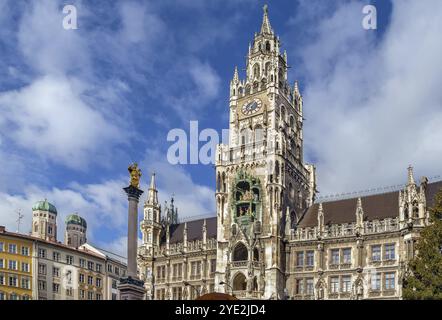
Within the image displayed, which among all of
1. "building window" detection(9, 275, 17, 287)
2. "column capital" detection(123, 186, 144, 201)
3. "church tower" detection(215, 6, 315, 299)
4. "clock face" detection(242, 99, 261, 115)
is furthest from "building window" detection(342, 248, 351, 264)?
"building window" detection(9, 275, 17, 287)

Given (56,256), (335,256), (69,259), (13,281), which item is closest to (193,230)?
(69,259)

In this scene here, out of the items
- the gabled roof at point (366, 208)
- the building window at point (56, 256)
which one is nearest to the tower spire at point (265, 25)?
the gabled roof at point (366, 208)

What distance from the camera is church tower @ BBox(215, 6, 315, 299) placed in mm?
79625

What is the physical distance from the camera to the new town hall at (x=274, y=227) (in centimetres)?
7469

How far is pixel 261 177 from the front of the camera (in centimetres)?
8325

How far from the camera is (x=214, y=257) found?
86938mm

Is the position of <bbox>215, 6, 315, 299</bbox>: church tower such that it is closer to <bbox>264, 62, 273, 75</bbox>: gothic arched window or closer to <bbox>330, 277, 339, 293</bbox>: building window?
<bbox>264, 62, 273, 75</bbox>: gothic arched window

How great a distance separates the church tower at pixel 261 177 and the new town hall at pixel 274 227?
139 millimetres

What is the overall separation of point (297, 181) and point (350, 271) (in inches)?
671

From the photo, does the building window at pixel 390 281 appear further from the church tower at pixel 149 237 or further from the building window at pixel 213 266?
the church tower at pixel 149 237

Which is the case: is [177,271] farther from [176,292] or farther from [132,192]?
[132,192]

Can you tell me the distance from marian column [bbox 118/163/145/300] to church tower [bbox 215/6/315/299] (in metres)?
25.8

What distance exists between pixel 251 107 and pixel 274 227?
18386 millimetres
